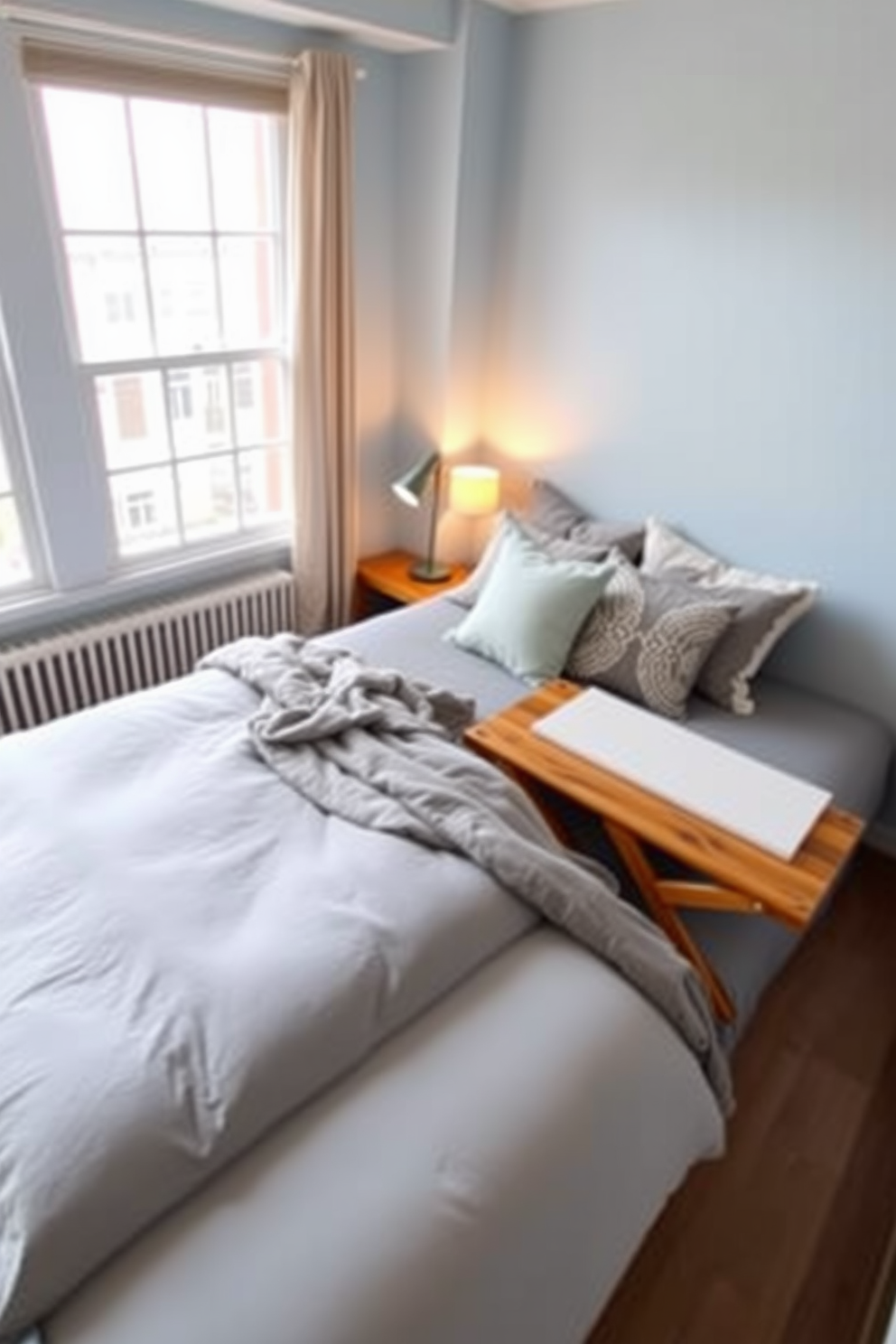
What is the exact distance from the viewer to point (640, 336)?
2.65m

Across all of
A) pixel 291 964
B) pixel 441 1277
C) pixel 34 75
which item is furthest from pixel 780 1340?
pixel 34 75

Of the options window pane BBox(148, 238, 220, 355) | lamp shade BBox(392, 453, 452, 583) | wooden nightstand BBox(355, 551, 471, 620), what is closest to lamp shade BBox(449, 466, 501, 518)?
lamp shade BBox(392, 453, 452, 583)

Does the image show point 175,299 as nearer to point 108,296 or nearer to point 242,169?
point 108,296

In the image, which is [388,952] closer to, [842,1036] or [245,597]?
[842,1036]

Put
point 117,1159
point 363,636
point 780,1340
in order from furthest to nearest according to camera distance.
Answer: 1. point 363,636
2. point 780,1340
3. point 117,1159

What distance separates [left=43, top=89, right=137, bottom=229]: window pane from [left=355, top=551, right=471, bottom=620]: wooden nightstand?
1407 millimetres

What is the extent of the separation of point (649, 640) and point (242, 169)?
6.50 ft

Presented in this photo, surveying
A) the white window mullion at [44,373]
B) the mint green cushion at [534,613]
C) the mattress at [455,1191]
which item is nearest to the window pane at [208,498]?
the white window mullion at [44,373]

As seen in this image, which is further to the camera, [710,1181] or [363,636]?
[363,636]

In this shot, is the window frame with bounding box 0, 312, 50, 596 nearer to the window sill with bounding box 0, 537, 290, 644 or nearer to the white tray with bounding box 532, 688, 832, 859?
the window sill with bounding box 0, 537, 290, 644

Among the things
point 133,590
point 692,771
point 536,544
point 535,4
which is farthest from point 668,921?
point 535,4

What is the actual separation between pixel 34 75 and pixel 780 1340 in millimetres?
3125

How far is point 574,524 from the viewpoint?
9.39 ft

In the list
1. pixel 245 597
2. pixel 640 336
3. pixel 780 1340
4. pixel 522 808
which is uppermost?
pixel 640 336
